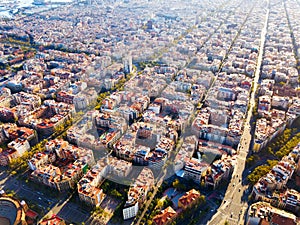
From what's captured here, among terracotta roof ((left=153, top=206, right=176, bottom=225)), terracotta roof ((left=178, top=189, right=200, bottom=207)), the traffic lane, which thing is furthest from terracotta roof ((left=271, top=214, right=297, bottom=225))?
the traffic lane

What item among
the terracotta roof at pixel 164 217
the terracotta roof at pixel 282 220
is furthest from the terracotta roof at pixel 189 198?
the terracotta roof at pixel 282 220

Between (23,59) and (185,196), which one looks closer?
(185,196)

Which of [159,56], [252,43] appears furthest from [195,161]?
[252,43]

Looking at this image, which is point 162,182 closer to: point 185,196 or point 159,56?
point 185,196

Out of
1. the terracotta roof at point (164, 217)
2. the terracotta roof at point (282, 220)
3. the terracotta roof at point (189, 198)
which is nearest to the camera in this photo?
the terracotta roof at point (282, 220)

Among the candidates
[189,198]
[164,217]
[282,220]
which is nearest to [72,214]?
[164,217]

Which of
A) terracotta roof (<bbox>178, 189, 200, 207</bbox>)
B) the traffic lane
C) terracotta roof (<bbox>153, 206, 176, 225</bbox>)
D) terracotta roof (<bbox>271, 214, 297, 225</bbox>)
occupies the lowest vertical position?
the traffic lane

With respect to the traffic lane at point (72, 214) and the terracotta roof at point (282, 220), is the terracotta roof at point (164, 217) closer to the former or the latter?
the traffic lane at point (72, 214)

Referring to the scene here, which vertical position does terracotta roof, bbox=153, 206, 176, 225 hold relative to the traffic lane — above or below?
above

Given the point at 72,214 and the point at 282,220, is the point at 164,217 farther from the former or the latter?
the point at 282,220

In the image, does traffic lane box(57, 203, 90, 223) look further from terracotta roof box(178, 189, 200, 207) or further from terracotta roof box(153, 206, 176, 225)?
terracotta roof box(178, 189, 200, 207)

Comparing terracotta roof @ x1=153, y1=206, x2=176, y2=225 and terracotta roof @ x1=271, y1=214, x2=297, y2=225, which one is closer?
terracotta roof @ x1=271, y1=214, x2=297, y2=225
